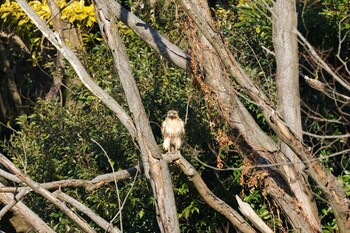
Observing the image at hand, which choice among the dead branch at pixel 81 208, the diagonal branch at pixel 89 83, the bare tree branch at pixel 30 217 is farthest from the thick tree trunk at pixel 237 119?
the bare tree branch at pixel 30 217

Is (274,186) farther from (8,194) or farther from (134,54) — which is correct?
(134,54)

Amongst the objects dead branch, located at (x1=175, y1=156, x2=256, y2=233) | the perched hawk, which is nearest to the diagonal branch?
dead branch, located at (x1=175, y1=156, x2=256, y2=233)

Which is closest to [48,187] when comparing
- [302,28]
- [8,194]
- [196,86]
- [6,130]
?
[8,194]

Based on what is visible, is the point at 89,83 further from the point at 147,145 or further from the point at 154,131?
the point at 154,131

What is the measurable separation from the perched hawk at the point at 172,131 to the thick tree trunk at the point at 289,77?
2.44 metres

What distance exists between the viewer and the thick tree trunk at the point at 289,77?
27.6 feet

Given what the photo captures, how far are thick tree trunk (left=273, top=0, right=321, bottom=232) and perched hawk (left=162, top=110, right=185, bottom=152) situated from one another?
8.00 feet

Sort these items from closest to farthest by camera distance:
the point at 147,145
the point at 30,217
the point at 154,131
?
the point at 147,145
the point at 30,217
the point at 154,131

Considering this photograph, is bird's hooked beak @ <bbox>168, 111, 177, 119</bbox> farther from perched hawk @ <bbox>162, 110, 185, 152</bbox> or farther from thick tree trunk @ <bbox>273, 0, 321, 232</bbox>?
thick tree trunk @ <bbox>273, 0, 321, 232</bbox>

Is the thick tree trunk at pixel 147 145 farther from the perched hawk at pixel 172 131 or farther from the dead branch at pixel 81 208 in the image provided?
the perched hawk at pixel 172 131

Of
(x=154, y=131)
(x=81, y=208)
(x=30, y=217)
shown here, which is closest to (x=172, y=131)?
(x=154, y=131)

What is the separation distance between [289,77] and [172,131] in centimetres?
263

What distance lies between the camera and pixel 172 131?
35.9ft

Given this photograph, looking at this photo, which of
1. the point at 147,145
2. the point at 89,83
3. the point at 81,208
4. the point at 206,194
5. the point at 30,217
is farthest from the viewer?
the point at 30,217
